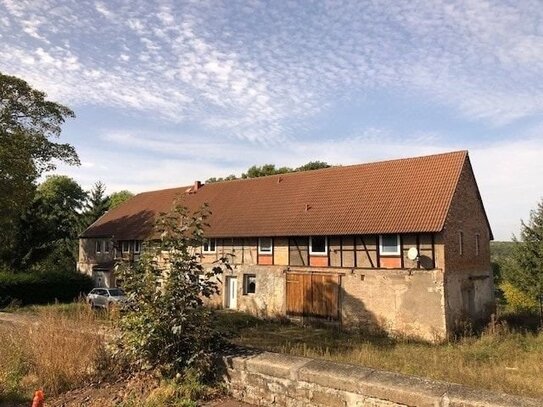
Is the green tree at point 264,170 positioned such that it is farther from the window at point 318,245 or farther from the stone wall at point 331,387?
the stone wall at point 331,387

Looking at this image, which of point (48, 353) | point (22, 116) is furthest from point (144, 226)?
point (48, 353)

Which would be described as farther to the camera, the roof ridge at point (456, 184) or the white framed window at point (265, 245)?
the white framed window at point (265, 245)

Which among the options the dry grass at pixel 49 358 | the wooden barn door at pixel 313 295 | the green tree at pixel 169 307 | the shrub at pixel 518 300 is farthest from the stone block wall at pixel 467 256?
the dry grass at pixel 49 358

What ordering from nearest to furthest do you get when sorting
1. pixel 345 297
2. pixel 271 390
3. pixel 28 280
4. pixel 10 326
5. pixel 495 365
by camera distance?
pixel 271 390
pixel 10 326
pixel 495 365
pixel 345 297
pixel 28 280

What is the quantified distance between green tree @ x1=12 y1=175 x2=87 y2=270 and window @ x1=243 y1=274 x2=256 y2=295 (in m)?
20.6

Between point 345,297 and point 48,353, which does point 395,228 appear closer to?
point 345,297

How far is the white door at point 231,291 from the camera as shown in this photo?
27.2 metres

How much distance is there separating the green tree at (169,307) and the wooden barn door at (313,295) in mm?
15925

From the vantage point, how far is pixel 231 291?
1085 inches

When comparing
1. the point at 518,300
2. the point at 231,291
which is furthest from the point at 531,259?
the point at 231,291

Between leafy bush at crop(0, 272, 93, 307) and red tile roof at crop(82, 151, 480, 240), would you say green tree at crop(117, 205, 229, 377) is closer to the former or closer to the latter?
red tile roof at crop(82, 151, 480, 240)

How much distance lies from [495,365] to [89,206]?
151 feet

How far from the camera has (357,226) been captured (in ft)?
72.4

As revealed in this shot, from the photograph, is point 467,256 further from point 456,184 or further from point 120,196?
point 120,196
